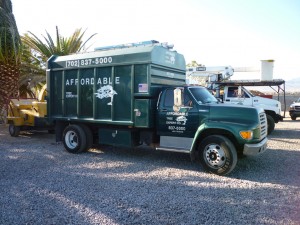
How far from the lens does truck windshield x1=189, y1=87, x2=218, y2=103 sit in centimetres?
690

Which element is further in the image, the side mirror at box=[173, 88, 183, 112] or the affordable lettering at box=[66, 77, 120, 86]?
the affordable lettering at box=[66, 77, 120, 86]

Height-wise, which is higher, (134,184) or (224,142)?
(224,142)

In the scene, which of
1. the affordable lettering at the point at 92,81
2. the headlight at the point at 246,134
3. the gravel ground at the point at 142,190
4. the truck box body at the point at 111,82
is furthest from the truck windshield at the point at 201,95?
the affordable lettering at the point at 92,81

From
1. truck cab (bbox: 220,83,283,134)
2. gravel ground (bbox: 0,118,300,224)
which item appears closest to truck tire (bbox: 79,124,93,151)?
gravel ground (bbox: 0,118,300,224)

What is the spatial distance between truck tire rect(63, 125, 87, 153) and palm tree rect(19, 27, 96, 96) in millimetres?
6607

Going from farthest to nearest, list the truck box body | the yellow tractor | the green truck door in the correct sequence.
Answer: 1. the yellow tractor
2. the truck box body
3. the green truck door

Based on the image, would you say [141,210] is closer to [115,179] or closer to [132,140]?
[115,179]

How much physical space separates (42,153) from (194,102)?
4904 millimetres

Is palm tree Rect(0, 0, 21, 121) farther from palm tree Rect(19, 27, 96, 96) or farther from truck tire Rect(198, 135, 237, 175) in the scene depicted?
truck tire Rect(198, 135, 237, 175)

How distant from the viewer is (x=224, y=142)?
20.1 feet

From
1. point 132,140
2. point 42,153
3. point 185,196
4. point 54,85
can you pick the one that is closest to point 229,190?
point 185,196

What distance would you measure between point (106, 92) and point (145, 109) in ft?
4.78

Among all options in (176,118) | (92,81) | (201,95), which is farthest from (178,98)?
(92,81)

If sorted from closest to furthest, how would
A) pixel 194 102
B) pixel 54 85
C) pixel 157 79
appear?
pixel 194 102 < pixel 157 79 < pixel 54 85
